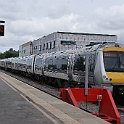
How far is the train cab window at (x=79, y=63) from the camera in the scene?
22.9 metres

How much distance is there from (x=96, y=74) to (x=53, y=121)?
839 cm

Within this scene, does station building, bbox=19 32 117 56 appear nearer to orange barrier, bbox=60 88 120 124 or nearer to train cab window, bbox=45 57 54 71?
train cab window, bbox=45 57 54 71

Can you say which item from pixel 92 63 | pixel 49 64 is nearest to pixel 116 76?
pixel 92 63

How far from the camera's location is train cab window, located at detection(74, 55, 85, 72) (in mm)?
22919

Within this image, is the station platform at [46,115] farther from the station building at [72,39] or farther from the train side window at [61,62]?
the station building at [72,39]

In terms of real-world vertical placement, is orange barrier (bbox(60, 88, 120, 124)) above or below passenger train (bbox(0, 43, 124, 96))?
below

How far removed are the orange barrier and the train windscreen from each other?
11.1 feet

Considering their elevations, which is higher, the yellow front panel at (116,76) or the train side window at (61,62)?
the train side window at (61,62)

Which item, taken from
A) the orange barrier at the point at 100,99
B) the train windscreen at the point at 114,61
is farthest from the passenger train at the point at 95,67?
the orange barrier at the point at 100,99

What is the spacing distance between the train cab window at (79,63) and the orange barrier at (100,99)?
5.39 m

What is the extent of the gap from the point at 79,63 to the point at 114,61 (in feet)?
12.0

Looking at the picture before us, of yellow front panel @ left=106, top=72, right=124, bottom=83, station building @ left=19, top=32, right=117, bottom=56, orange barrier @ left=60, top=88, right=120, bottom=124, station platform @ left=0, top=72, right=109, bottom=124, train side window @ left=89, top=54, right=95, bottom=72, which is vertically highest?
station building @ left=19, top=32, right=117, bottom=56

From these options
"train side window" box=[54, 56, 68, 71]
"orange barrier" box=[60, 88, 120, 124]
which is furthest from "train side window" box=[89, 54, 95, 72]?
"train side window" box=[54, 56, 68, 71]

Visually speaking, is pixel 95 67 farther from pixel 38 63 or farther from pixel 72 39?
pixel 72 39
